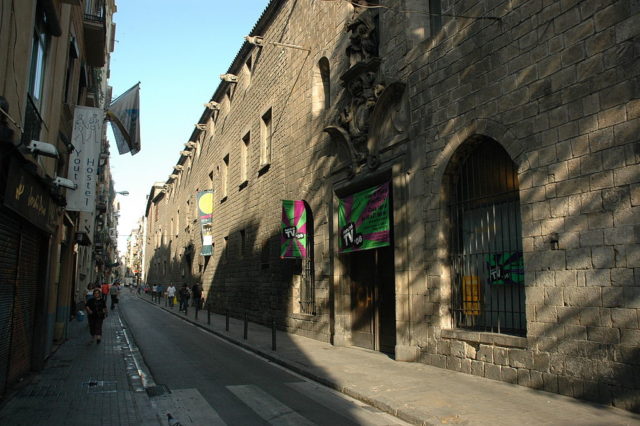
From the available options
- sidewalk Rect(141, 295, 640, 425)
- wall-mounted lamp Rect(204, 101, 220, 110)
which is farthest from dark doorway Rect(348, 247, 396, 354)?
wall-mounted lamp Rect(204, 101, 220, 110)

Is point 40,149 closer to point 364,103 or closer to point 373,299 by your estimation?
point 364,103

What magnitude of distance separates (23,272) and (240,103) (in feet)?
58.0

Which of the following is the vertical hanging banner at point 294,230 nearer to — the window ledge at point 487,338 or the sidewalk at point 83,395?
the sidewalk at point 83,395

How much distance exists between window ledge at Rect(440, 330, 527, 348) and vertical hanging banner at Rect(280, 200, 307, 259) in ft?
23.5

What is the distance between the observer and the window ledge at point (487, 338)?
785 centimetres

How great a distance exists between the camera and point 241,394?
762 cm

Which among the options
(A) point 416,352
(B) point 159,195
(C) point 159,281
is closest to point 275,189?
(A) point 416,352

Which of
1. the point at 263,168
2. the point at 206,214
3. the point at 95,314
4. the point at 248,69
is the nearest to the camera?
the point at 95,314

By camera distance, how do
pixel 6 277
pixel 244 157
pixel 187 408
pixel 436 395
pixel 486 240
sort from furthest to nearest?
pixel 244 157, pixel 486 240, pixel 6 277, pixel 436 395, pixel 187 408

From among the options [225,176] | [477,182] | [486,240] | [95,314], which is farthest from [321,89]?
[225,176]

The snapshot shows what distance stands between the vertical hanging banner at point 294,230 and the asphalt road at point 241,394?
13.5ft

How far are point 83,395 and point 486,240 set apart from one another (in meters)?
7.05

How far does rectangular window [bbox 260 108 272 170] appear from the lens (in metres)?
20.8

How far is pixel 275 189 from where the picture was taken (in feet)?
62.4
